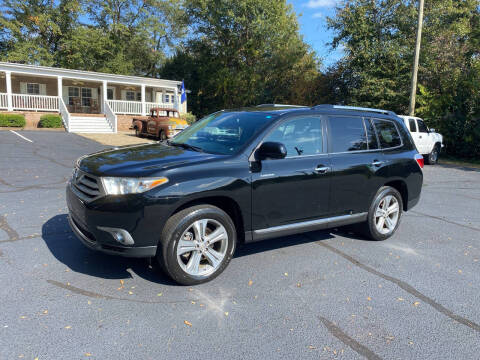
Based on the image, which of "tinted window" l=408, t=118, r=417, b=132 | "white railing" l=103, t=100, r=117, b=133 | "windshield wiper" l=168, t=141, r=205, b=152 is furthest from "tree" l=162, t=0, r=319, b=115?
"windshield wiper" l=168, t=141, r=205, b=152

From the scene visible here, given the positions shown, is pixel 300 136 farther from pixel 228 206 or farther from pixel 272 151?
pixel 228 206

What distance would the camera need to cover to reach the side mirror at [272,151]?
379 centimetres

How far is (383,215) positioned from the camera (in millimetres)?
5289

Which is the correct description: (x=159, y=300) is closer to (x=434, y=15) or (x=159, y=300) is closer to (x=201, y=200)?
(x=201, y=200)

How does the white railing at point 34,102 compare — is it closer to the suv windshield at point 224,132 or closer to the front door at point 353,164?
the suv windshield at point 224,132

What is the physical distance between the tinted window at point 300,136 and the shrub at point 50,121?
2186 centimetres

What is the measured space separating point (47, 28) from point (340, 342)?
3952 centimetres

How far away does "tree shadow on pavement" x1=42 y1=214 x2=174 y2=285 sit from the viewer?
384cm

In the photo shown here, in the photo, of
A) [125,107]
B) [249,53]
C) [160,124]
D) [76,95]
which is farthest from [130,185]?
[249,53]

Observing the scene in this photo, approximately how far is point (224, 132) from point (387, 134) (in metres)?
2.56

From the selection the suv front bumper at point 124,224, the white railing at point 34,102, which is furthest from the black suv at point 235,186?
the white railing at point 34,102

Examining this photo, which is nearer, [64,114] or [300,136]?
[300,136]

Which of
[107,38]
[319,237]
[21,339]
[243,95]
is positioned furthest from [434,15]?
[107,38]

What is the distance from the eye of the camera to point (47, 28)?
34031 mm
